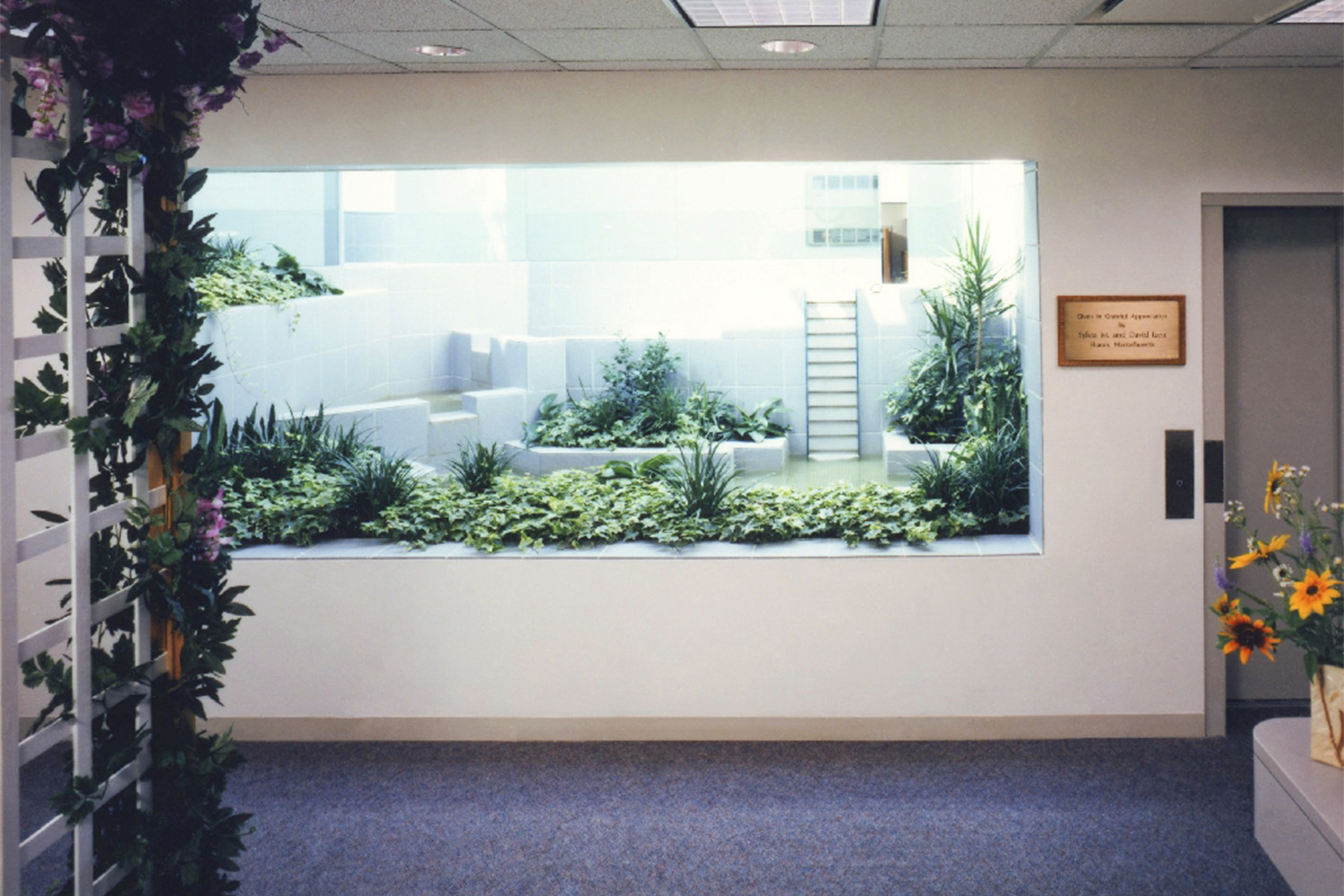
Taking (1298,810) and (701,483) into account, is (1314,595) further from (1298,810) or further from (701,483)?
(701,483)

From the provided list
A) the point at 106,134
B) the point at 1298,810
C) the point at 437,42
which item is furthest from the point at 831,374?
the point at 106,134

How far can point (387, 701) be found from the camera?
484cm

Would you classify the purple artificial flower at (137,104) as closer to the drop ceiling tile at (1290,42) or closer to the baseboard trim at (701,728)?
the baseboard trim at (701,728)

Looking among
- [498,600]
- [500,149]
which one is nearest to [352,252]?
[500,149]

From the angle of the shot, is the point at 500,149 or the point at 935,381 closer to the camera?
the point at 500,149

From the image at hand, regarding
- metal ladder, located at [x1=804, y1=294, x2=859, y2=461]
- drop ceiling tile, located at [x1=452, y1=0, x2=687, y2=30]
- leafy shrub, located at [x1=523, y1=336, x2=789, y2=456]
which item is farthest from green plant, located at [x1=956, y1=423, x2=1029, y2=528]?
drop ceiling tile, located at [x1=452, y1=0, x2=687, y2=30]

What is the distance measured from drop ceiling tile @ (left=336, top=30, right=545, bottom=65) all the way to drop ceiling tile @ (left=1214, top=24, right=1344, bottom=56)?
2.51 meters

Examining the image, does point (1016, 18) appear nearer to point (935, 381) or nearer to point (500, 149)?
point (500, 149)

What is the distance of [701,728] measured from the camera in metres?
4.83

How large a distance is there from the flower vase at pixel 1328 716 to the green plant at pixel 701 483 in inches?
102

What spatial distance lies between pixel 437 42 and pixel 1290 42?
297 cm

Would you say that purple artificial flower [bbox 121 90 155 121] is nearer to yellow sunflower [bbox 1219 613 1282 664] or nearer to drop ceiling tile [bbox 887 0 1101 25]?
drop ceiling tile [bbox 887 0 1101 25]

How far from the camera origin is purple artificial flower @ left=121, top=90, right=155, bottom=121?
2.46 meters

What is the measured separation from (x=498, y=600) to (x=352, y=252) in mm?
3614
